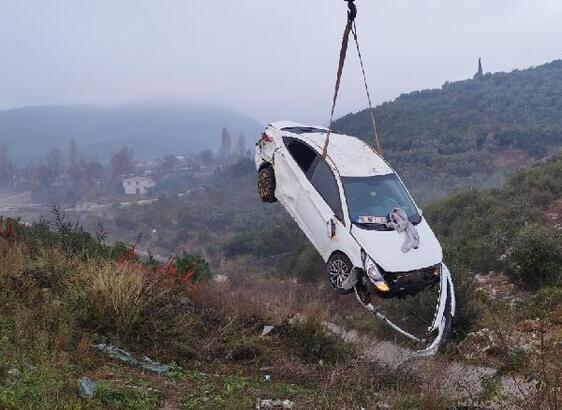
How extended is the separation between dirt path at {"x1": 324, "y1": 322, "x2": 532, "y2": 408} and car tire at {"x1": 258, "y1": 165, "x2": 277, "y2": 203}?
110 inches

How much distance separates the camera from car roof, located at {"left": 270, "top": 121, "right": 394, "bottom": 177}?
27.0 ft

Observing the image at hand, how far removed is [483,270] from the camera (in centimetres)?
1342

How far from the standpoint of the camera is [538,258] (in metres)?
10.5

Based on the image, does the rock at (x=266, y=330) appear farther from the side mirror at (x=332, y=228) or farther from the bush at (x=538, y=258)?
the bush at (x=538, y=258)

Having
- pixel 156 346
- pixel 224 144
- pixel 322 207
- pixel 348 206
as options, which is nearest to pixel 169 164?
pixel 224 144

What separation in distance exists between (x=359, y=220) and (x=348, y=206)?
0.29 meters

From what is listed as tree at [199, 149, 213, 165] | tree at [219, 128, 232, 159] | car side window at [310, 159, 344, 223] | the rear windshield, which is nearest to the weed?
car side window at [310, 159, 344, 223]

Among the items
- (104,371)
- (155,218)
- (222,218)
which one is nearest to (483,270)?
(104,371)

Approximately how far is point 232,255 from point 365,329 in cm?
2467

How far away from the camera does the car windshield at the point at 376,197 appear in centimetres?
775

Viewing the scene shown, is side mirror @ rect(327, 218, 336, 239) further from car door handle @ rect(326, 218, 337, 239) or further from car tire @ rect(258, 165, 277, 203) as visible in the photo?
car tire @ rect(258, 165, 277, 203)

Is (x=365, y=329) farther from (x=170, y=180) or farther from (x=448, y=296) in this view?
(x=170, y=180)

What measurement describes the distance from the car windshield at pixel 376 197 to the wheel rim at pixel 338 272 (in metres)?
0.68

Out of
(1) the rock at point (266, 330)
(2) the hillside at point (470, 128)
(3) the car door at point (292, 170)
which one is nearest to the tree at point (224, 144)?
(2) the hillside at point (470, 128)
